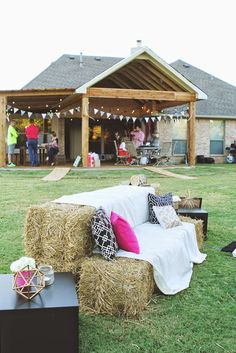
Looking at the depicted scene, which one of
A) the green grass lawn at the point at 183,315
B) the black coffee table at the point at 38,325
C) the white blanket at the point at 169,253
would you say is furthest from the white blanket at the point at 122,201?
the black coffee table at the point at 38,325

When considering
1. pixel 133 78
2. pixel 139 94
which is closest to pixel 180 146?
pixel 133 78

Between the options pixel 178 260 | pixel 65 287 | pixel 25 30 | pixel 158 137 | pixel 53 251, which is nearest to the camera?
pixel 65 287

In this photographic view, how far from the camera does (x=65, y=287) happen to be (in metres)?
3.64

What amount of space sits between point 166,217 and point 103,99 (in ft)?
53.3

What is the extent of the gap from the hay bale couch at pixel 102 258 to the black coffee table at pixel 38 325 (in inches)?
30.6

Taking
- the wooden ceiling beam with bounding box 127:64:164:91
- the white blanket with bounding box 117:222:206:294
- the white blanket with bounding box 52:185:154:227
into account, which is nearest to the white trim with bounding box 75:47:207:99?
the wooden ceiling beam with bounding box 127:64:164:91

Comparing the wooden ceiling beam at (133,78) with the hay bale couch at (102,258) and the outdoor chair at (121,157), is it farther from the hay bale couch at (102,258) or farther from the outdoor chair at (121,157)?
the hay bale couch at (102,258)

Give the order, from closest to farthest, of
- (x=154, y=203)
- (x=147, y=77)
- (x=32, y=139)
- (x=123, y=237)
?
(x=123, y=237), (x=154, y=203), (x=32, y=139), (x=147, y=77)

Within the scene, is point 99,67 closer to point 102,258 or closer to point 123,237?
point 123,237

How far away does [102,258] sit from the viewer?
439 cm

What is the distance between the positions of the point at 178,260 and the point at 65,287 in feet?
5.85

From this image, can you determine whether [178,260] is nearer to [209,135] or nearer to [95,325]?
[95,325]

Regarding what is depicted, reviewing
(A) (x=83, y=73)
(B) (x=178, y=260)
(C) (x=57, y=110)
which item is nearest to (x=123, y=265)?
(B) (x=178, y=260)

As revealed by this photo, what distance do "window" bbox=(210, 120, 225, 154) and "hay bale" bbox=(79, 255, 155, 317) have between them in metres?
20.6
